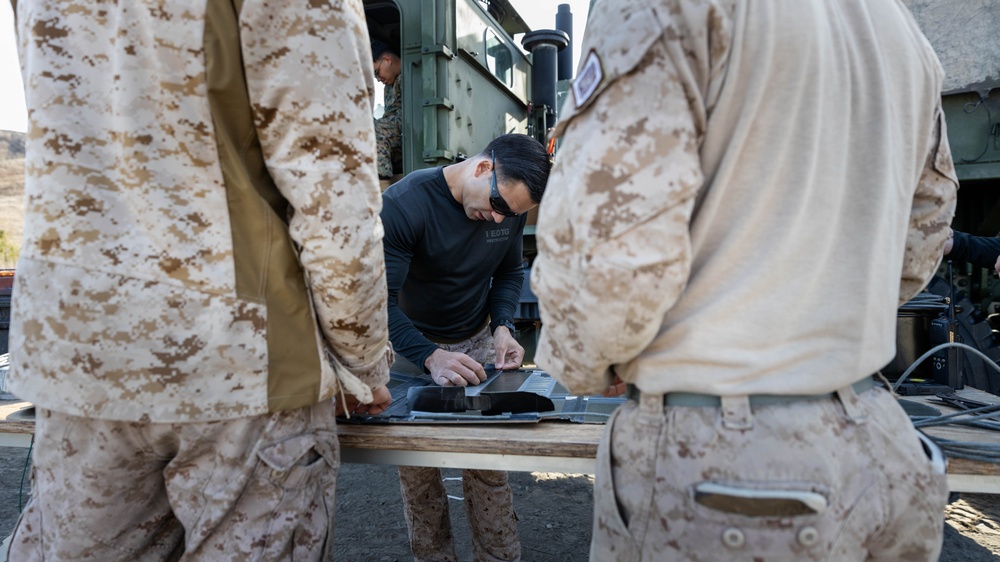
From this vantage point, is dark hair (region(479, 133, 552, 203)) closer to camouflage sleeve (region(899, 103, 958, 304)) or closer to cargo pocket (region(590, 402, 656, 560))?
camouflage sleeve (region(899, 103, 958, 304))

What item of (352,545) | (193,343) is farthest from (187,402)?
(352,545)

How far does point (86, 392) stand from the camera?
3.21ft

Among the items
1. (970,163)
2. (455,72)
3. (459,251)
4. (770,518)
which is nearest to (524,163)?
(459,251)

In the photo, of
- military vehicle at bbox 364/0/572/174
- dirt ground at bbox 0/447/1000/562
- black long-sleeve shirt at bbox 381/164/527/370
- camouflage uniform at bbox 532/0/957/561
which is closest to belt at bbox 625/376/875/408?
camouflage uniform at bbox 532/0/957/561

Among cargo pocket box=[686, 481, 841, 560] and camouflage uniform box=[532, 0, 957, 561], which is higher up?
camouflage uniform box=[532, 0, 957, 561]

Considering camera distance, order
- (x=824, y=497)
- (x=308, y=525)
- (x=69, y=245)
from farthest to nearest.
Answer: (x=308, y=525), (x=69, y=245), (x=824, y=497)

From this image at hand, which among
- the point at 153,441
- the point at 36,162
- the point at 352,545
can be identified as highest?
the point at 36,162

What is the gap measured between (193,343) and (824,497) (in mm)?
905

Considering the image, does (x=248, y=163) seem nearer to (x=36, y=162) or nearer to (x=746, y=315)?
(x=36, y=162)

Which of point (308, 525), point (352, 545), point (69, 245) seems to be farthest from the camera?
point (352, 545)

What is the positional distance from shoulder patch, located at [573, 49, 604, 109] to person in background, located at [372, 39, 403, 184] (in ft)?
12.7

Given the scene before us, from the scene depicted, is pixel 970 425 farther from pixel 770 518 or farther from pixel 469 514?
pixel 469 514

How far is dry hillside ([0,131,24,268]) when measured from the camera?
44.7 ft

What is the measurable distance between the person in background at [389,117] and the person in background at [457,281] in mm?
2445
